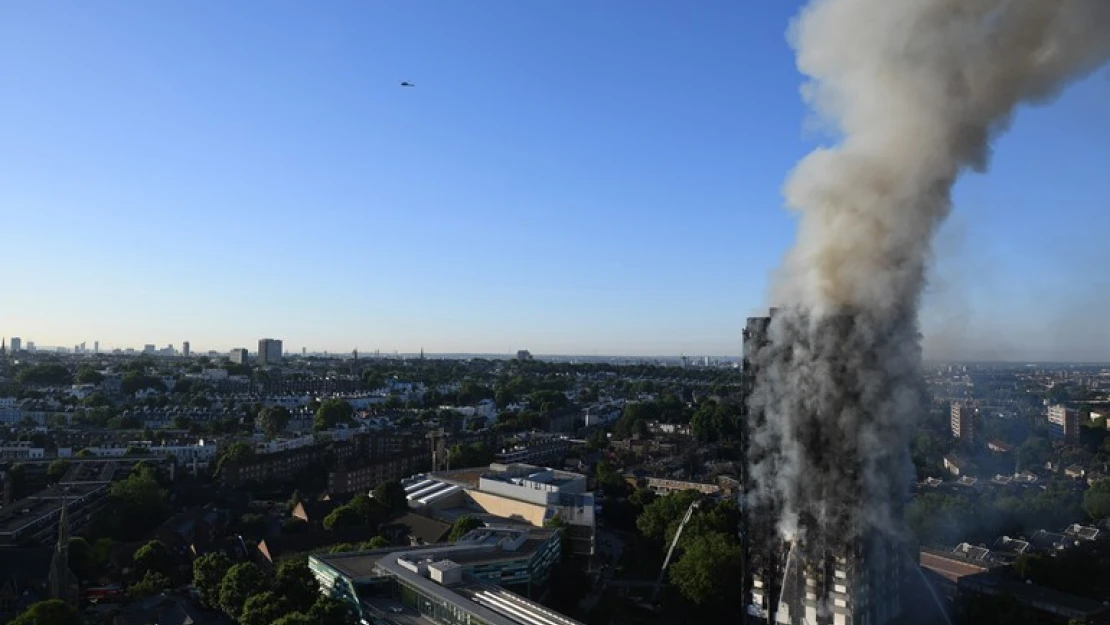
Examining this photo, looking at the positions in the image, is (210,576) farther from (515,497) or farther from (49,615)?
(515,497)

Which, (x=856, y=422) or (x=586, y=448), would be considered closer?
(x=856, y=422)

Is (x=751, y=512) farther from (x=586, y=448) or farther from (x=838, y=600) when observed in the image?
(x=586, y=448)

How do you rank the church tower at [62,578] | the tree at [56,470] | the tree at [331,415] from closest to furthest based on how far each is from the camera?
1. the church tower at [62,578]
2. the tree at [56,470]
3. the tree at [331,415]

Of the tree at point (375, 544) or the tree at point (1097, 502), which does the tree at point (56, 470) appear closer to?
the tree at point (375, 544)

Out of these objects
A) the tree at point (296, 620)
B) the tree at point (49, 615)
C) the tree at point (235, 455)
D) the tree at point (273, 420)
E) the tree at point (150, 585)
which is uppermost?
the tree at point (273, 420)

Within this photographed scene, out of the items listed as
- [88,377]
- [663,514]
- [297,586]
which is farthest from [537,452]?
[88,377]

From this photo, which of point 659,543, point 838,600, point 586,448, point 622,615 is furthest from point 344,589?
point 586,448

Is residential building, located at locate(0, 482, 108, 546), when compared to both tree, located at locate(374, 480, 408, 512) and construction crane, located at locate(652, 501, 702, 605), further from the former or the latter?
construction crane, located at locate(652, 501, 702, 605)

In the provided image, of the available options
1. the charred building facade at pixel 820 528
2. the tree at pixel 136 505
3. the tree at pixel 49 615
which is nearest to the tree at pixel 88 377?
the tree at pixel 136 505
